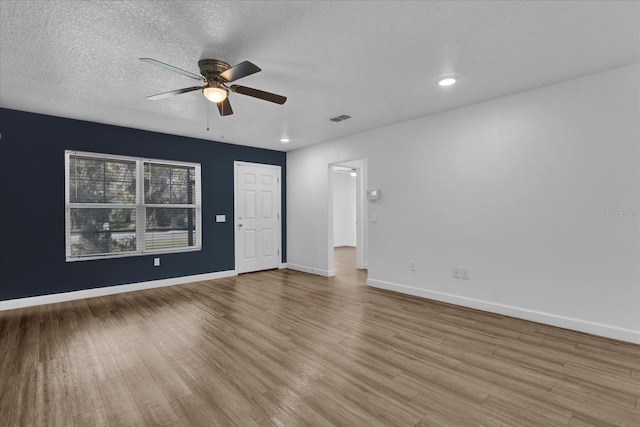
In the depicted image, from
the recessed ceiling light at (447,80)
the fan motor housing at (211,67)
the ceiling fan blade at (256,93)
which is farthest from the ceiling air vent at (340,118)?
the fan motor housing at (211,67)

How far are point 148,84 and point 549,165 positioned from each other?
4374mm

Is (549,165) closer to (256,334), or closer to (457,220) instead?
(457,220)

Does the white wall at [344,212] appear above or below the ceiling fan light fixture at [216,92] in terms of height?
below

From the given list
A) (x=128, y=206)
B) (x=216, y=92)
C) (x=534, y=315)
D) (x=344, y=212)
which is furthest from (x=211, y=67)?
(x=344, y=212)

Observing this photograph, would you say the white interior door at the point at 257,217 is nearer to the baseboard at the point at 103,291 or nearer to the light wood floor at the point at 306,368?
the baseboard at the point at 103,291

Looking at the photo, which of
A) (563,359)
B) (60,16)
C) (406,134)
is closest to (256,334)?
(563,359)

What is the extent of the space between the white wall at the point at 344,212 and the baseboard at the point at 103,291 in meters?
5.53

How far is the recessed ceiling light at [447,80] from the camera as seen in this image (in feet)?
10.3

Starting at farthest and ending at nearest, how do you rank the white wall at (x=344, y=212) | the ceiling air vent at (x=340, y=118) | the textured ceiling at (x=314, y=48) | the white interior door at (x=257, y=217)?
1. the white wall at (x=344, y=212)
2. the white interior door at (x=257, y=217)
3. the ceiling air vent at (x=340, y=118)
4. the textured ceiling at (x=314, y=48)

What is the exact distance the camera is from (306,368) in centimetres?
249

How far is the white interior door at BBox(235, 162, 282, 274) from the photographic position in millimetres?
6245

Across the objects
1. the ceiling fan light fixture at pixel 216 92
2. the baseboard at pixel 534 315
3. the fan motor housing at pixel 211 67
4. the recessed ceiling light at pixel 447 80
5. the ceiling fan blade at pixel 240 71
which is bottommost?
Answer: the baseboard at pixel 534 315

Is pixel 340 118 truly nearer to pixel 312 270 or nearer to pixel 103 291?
pixel 312 270

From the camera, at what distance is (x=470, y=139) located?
13.1 ft
